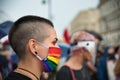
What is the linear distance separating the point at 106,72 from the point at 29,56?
5.82 meters

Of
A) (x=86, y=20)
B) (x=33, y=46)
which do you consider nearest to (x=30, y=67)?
(x=33, y=46)

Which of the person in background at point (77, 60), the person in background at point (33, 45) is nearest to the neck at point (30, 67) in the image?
the person in background at point (33, 45)

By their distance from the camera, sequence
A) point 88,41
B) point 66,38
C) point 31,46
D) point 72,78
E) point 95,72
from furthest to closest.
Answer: point 66,38
point 95,72
point 88,41
point 72,78
point 31,46

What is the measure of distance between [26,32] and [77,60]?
240 cm

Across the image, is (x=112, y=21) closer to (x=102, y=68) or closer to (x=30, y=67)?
(x=102, y=68)

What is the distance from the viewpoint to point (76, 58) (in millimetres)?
5891

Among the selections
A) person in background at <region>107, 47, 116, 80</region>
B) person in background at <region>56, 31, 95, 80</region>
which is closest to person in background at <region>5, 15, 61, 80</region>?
person in background at <region>56, 31, 95, 80</region>

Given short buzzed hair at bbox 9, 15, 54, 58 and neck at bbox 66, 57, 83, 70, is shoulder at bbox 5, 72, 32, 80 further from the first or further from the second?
neck at bbox 66, 57, 83, 70

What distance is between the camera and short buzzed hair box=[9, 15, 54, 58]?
3551 mm

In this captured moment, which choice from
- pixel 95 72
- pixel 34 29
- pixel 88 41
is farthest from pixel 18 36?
pixel 95 72

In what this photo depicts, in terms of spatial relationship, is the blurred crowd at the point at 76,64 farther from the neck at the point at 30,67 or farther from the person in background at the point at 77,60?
the neck at the point at 30,67

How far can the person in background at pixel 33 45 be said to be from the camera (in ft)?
11.5

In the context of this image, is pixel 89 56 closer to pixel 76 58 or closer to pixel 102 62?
pixel 76 58

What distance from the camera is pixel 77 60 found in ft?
19.2
